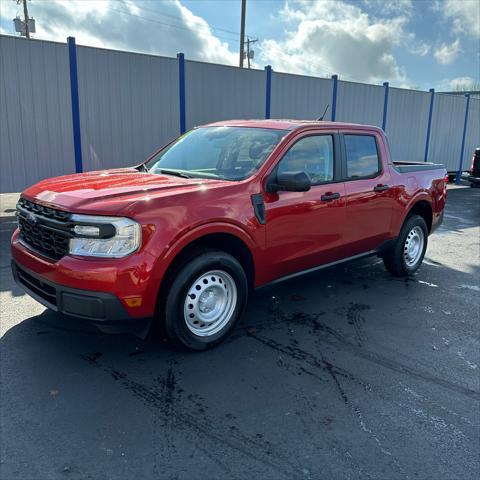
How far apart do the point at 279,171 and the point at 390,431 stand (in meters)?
2.23

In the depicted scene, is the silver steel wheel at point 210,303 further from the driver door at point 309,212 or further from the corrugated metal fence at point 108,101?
the corrugated metal fence at point 108,101

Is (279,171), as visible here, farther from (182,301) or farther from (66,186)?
(66,186)

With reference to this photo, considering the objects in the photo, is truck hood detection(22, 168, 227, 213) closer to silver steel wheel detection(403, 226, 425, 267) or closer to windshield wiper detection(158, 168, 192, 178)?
windshield wiper detection(158, 168, 192, 178)

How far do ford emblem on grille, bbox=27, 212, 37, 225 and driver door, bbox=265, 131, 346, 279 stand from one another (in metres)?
1.82

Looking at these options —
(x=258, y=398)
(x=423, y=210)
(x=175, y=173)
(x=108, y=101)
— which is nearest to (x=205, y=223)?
(x=175, y=173)

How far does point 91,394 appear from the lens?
311cm

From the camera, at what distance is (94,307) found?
123 inches

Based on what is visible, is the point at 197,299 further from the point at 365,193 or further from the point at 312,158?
the point at 365,193

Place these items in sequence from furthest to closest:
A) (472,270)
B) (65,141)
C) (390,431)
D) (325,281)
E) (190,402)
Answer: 1. (65,141)
2. (472,270)
3. (325,281)
4. (190,402)
5. (390,431)

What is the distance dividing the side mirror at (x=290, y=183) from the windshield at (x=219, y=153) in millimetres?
221

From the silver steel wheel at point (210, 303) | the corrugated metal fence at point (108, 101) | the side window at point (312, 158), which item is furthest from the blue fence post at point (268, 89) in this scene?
the silver steel wheel at point (210, 303)

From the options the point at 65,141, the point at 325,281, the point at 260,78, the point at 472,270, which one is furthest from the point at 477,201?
the point at 65,141

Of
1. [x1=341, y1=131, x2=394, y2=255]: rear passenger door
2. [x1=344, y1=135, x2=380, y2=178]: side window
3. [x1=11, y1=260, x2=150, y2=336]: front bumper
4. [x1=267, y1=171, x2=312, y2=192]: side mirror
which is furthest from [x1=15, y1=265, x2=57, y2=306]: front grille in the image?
[x1=344, y1=135, x2=380, y2=178]: side window

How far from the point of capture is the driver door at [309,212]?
4090 millimetres
